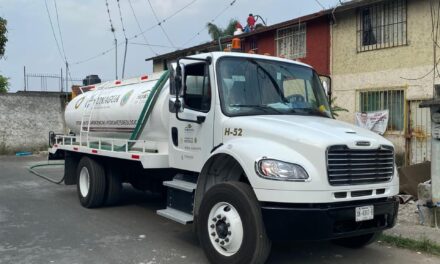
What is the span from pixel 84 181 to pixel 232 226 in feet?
17.5

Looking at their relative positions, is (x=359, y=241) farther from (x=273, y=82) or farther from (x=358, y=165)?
(x=273, y=82)

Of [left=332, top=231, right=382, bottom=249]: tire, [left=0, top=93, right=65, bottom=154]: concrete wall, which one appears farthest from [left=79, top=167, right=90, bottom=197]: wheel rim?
[left=0, top=93, right=65, bottom=154]: concrete wall

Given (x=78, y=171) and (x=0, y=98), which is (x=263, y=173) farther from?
(x=0, y=98)

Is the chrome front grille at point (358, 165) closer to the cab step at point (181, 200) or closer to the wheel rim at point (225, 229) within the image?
the wheel rim at point (225, 229)

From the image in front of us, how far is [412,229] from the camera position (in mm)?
7457

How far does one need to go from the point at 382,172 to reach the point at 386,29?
10433 millimetres

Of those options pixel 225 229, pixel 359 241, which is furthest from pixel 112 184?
pixel 359 241

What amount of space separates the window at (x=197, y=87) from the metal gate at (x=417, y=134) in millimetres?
9037

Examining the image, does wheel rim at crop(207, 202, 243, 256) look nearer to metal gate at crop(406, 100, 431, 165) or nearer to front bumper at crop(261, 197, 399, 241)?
front bumper at crop(261, 197, 399, 241)

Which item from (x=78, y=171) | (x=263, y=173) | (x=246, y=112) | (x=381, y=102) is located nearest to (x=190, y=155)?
(x=246, y=112)

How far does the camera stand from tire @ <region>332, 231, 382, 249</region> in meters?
6.24

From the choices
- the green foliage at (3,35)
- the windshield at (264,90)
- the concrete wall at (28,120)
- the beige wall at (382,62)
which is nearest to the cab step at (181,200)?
the windshield at (264,90)

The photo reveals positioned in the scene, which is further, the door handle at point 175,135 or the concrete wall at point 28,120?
the concrete wall at point 28,120

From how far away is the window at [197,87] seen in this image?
6.16 metres
